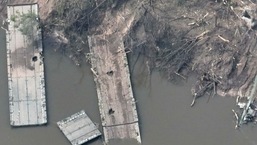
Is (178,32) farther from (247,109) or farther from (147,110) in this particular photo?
(247,109)

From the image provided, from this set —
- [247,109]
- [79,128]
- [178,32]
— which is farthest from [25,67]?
[247,109]

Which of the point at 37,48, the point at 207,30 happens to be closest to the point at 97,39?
the point at 37,48

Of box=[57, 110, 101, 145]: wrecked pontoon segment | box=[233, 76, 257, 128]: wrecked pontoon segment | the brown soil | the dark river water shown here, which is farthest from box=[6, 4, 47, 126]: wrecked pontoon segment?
box=[233, 76, 257, 128]: wrecked pontoon segment

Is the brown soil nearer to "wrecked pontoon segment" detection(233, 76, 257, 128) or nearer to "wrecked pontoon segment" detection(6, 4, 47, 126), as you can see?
"wrecked pontoon segment" detection(233, 76, 257, 128)

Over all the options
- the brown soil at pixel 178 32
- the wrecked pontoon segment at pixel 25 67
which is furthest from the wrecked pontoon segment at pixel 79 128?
the brown soil at pixel 178 32

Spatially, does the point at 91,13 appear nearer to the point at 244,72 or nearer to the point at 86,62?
the point at 86,62

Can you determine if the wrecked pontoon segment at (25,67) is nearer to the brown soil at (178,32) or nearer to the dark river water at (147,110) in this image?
the dark river water at (147,110)
